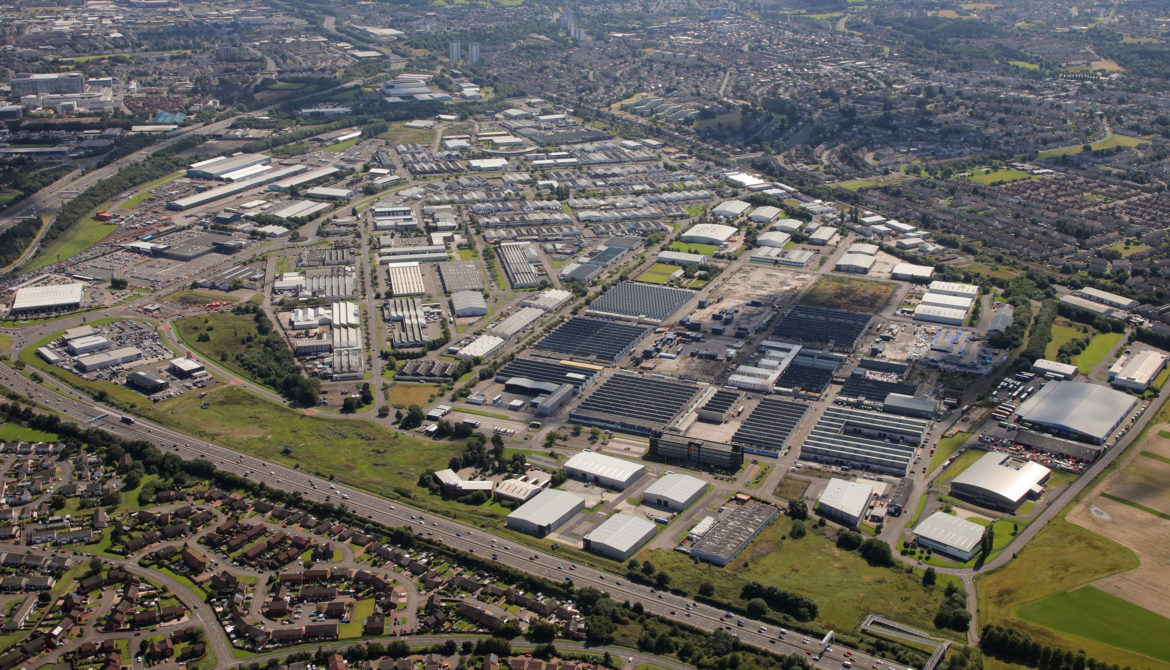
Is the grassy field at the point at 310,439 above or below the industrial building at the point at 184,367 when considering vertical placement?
below

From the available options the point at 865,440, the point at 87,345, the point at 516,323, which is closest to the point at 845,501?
the point at 865,440

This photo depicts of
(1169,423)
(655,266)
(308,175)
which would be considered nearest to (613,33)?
(308,175)

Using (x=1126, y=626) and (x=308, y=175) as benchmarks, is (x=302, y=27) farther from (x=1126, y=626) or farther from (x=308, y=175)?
(x=1126, y=626)

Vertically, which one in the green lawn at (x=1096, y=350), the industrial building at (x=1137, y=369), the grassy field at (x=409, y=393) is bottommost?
the grassy field at (x=409, y=393)

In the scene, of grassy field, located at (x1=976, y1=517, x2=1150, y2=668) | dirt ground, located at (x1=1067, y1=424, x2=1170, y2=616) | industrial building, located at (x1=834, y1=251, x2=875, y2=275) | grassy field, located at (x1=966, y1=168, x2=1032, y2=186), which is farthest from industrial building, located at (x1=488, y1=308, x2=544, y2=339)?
grassy field, located at (x1=966, y1=168, x2=1032, y2=186)

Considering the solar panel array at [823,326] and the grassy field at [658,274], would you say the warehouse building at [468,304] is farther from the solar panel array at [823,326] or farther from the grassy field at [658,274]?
the solar panel array at [823,326]

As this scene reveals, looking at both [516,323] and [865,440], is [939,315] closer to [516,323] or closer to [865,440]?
[865,440]

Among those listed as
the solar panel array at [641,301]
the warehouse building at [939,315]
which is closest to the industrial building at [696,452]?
the solar panel array at [641,301]
